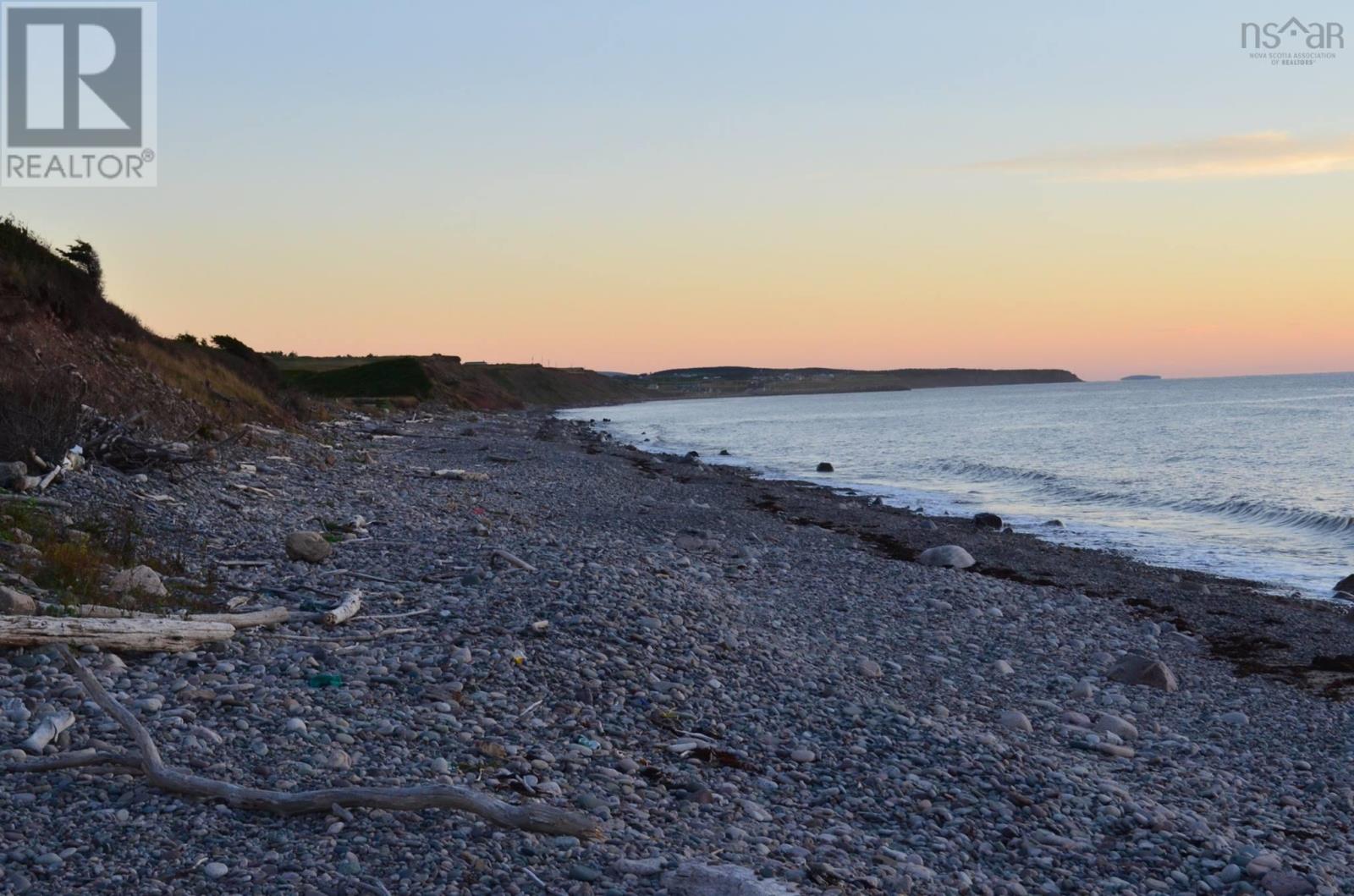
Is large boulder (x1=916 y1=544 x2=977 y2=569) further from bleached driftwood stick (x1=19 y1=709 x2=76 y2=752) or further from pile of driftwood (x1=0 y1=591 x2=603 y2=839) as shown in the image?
bleached driftwood stick (x1=19 y1=709 x2=76 y2=752)

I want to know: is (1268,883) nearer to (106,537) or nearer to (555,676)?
(555,676)

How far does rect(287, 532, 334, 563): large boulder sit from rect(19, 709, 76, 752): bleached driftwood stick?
16.6ft

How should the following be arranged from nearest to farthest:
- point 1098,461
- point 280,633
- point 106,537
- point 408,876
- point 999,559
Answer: point 408,876
point 280,633
point 106,537
point 999,559
point 1098,461

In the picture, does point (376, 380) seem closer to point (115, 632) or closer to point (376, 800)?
point (115, 632)

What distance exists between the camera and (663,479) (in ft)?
101

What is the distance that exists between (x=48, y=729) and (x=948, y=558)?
13.7 meters

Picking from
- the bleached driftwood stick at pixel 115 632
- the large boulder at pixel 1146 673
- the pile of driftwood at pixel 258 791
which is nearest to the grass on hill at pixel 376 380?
the bleached driftwood stick at pixel 115 632

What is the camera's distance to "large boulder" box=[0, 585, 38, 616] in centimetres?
712

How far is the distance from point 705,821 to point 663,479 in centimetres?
2531

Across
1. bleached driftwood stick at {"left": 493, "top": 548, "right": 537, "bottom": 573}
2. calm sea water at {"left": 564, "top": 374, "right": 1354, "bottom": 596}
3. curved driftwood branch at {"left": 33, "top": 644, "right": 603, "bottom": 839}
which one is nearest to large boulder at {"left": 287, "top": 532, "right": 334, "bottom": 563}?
bleached driftwood stick at {"left": 493, "top": 548, "right": 537, "bottom": 573}

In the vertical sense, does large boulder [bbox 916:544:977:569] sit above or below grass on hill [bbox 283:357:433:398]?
below

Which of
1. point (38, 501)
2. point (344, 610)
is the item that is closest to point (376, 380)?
point (38, 501)

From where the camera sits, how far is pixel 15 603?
282 inches

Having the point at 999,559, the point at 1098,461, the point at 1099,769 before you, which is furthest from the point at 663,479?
the point at 1099,769
